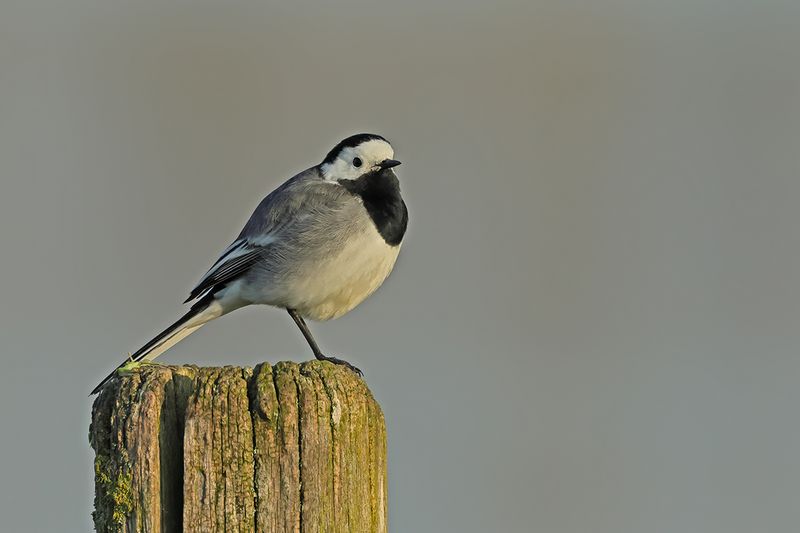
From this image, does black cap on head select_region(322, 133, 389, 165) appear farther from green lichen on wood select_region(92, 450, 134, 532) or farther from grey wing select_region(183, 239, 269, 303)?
green lichen on wood select_region(92, 450, 134, 532)

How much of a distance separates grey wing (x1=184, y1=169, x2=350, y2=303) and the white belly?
0.98 ft

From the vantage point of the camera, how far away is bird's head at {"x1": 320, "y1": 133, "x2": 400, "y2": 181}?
6535 mm

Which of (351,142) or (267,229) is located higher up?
(351,142)

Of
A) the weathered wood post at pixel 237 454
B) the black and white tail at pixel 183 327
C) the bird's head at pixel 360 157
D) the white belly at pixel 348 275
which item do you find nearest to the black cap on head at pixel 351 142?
the bird's head at pixel 360 157

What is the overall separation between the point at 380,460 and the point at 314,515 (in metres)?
0.32

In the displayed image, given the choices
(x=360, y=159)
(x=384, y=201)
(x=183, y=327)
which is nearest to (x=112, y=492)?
(x=183, y=327)

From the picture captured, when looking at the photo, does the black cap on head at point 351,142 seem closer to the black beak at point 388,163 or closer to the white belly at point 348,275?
the black beak at point 388,163

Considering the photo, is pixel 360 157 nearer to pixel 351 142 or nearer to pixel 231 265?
pixel 351 142

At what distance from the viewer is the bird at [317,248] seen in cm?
618

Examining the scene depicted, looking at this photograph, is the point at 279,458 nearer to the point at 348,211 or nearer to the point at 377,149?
the point at 348,211

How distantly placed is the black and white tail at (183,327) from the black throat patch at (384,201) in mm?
1109

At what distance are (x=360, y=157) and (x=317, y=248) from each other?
0.72 m

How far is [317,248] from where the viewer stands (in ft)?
20.3

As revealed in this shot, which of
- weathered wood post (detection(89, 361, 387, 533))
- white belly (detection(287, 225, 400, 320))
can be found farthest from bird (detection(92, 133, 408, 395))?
weathered wood post (detection(89, 361, 387, 533))
